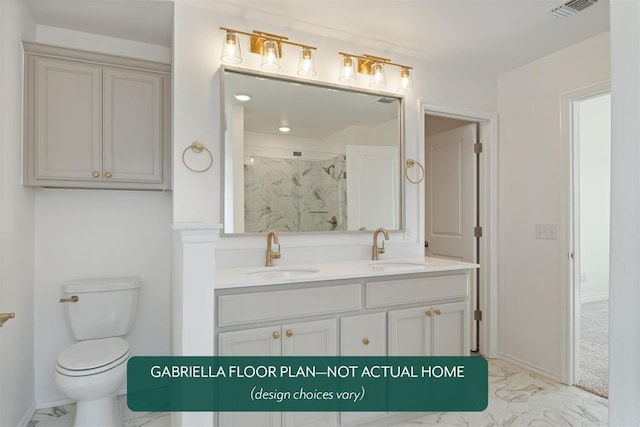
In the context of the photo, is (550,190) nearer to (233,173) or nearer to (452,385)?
(452,385)

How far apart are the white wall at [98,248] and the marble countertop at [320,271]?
2.79 feet

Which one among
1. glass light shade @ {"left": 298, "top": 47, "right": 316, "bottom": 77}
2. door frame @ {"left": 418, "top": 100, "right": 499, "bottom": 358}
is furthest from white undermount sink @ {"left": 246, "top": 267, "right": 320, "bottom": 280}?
door frame @ {"left": 418, "top": 100, "right": 499, "bottom": 358}

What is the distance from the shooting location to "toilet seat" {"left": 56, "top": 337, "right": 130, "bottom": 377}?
73.2 inches

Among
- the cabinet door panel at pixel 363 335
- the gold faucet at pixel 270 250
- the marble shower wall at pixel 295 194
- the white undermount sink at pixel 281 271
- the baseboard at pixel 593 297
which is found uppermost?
the marble shower wall at pixel 295 194

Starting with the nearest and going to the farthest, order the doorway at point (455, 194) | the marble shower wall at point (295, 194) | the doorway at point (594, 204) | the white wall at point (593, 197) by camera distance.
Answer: the marble shower wall at point (295, 194) → the doorway at point (455, 194) → the doorway at point (594, 204) → the white wall at point (593, 197)

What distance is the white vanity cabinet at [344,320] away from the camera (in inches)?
68.5

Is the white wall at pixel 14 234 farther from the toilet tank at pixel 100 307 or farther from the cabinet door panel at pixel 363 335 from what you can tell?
the cabinet door panel at pixel 363 335

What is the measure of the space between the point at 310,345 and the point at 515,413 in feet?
4.74

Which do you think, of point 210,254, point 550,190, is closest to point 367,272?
point 210,254

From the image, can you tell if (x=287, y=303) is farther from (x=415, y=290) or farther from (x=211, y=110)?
(x=211, y=110)

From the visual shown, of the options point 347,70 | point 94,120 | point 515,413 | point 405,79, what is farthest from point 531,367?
point 94,120

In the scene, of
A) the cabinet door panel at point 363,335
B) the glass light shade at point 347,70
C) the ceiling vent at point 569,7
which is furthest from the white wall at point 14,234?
the ceiling vent at point 569,7

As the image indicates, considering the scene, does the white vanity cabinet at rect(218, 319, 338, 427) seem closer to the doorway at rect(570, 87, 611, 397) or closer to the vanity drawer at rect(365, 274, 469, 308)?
the vanity drawer at rect(365, 274, 469, 308)

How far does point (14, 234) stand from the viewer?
1.95 meters
